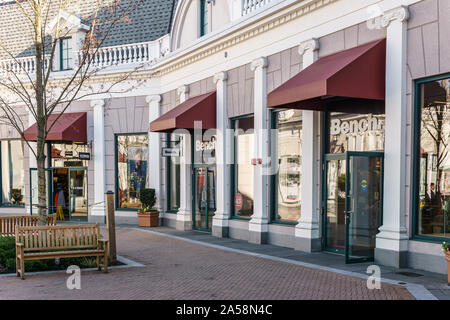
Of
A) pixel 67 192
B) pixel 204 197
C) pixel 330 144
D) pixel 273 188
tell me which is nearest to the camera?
pixel 330 144

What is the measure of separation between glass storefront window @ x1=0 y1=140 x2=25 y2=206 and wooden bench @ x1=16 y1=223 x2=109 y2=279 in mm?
12300

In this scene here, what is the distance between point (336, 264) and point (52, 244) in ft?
17.9

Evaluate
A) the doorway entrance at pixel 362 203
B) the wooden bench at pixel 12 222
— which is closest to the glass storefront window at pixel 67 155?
the wooden bench at pixel 12 222

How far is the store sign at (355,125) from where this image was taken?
9883 millimetres

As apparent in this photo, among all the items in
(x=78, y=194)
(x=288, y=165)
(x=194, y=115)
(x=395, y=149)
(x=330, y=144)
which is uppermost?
(x=194, y=115)

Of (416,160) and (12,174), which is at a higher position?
(416,160)

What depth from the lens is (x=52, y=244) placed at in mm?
8922

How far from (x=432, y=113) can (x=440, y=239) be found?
2.27m

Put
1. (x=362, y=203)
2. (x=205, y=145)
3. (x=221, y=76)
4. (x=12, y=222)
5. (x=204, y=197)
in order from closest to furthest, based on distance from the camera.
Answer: (x=362, y=203)
(x=12, y=222)
(x=221, y=76)
(x=205, y=145)
(x=204, y=197)

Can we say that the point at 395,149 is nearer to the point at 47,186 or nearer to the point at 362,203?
the point at 362,203

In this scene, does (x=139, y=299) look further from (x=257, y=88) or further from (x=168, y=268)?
(x=257, y=88)

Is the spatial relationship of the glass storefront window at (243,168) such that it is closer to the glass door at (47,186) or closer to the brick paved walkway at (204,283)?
the brick paved walkway at (204,283)

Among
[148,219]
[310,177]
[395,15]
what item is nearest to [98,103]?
[148,219]

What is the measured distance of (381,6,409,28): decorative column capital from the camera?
→ 889 centimetres
